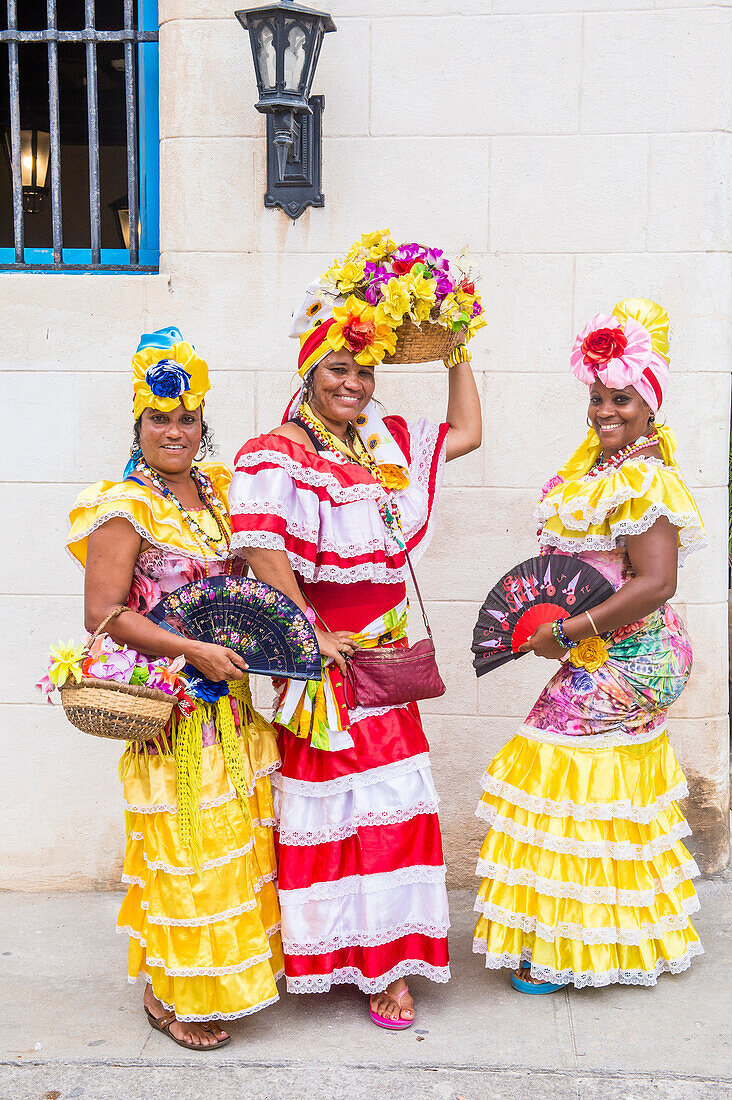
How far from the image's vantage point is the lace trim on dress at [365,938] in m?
3.29

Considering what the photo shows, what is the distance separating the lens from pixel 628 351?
3250 millimetres

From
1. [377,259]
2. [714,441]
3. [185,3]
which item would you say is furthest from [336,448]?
[185,3]

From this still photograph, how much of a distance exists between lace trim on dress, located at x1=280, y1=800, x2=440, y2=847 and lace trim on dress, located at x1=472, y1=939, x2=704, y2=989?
611mm

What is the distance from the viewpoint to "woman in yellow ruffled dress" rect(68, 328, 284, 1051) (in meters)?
3.06

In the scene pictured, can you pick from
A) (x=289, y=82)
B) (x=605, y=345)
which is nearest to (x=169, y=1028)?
(x=605, y=345)

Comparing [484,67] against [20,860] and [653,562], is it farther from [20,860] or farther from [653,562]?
[20,860]

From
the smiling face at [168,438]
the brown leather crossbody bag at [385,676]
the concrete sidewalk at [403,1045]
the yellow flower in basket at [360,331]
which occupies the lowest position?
the concrete sidewalk at [403,1045]

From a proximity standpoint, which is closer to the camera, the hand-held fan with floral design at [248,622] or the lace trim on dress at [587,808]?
the hand-held fan with floral design at [248,622]

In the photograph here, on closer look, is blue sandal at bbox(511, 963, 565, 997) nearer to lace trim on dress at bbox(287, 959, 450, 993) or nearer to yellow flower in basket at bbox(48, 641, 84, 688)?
lace trim on dress at bbox(287, 959, 450, 993)

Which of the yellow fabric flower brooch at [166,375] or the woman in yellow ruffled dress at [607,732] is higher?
the yellow fabric flower brooch at [166,375]

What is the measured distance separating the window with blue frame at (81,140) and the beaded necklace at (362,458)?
1.64 m

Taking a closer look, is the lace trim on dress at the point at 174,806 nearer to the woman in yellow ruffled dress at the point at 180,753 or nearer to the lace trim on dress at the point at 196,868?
the woman in yellow ruffled dress at the point at 180,753

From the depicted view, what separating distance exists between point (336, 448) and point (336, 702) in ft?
2.61

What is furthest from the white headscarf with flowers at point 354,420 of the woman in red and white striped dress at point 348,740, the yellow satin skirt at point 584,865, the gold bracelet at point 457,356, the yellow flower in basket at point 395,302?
the yellow satin skirt at point 584,865
